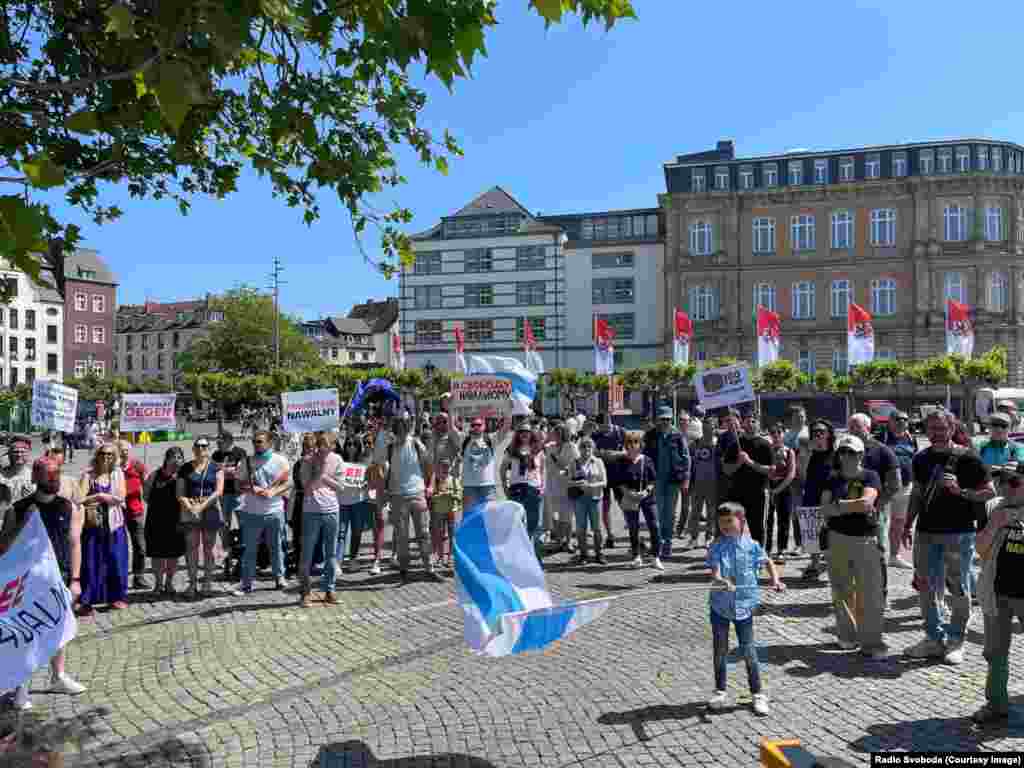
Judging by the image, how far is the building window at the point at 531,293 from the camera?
193ft

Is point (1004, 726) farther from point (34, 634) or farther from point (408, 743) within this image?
point (34, 634)

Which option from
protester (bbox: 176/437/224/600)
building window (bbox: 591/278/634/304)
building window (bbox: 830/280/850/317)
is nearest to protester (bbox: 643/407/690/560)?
protester (bbox: 176/437/224/600)

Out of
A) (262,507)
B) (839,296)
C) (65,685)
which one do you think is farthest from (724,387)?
(839,296)

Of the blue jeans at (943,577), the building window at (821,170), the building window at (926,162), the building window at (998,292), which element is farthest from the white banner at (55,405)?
the building window at (998,292)

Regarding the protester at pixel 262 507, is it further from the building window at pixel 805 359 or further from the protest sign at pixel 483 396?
the building window at pixel 805 359

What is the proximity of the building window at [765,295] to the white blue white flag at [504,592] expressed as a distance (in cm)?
5019

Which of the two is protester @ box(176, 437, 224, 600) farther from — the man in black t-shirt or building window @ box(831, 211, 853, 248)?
building window @ box(831, 211, 853, 248)

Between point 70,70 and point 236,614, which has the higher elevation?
point 70,70

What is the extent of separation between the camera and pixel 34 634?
594 centimetres

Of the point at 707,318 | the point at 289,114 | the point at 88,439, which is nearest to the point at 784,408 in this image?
the point at 707,318

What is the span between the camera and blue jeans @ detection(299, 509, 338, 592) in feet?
30.5

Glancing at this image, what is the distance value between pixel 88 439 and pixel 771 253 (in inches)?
1552

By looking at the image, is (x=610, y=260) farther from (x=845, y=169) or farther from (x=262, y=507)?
(x=262, y=507)

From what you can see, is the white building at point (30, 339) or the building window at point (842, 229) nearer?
the building window at point (842, 229)
